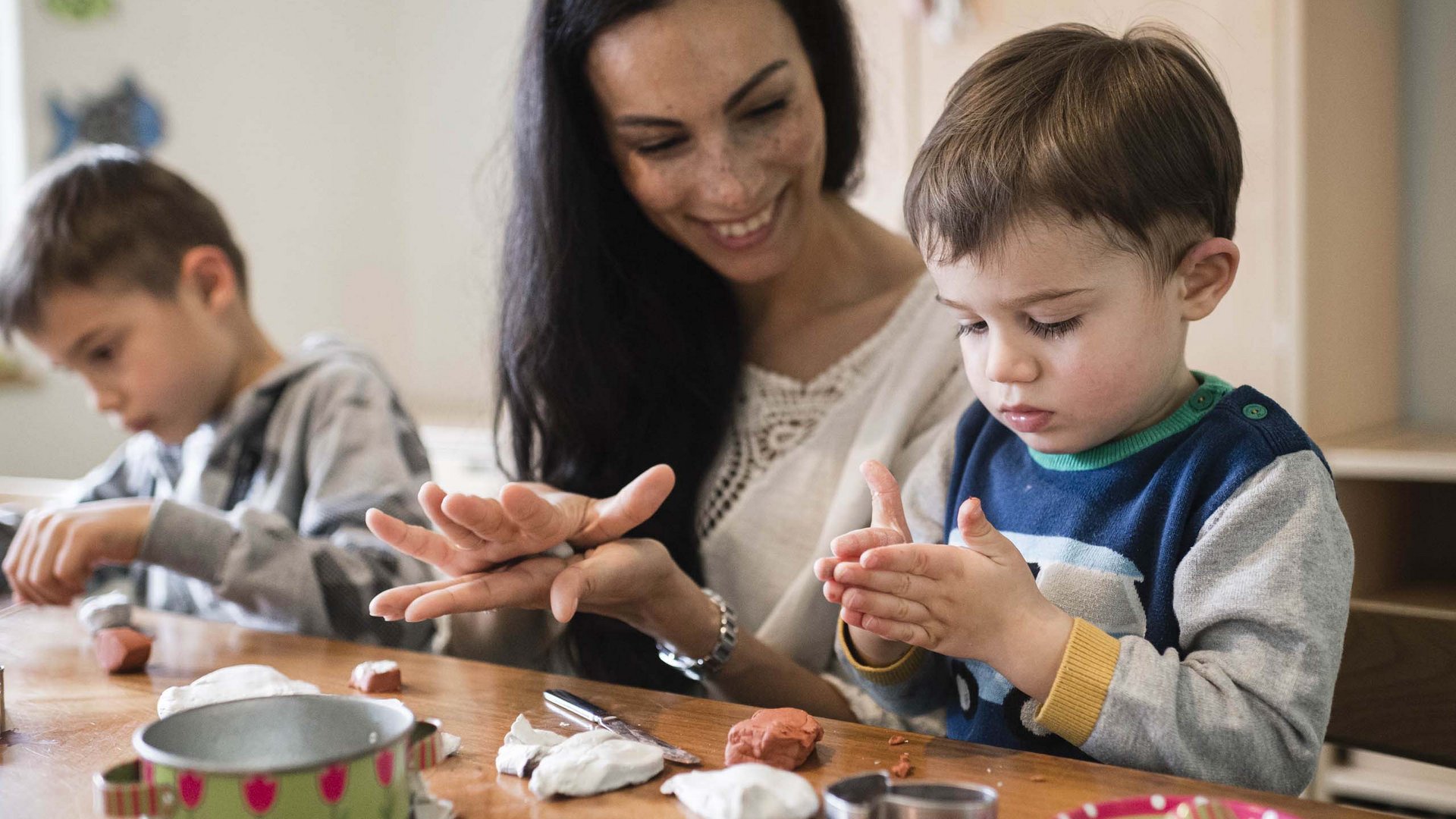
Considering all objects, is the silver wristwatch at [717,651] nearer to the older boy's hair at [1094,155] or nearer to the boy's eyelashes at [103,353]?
the older boy's hair at [1094,155]

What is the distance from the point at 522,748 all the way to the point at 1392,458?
1645 millimetres

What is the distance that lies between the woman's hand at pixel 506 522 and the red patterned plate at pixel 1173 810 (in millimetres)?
416

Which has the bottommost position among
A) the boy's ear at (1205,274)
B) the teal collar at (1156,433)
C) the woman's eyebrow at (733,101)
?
the teal collar at (1156,433)

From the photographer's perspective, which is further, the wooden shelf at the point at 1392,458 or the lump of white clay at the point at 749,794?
the wooden shelf at the point at 1392,458

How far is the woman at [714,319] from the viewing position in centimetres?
123

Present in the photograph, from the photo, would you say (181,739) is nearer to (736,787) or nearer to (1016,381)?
(736,787)

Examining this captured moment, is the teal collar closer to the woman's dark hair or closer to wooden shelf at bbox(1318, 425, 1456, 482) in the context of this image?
the woman's dark hair

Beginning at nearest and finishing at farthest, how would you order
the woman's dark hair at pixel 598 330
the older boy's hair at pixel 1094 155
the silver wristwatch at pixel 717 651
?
1. the older boy's hair at pixel 1094 155
2. the silver wristwatch at pixel 717 651
3. the woman's dark hair at pixel 598 330

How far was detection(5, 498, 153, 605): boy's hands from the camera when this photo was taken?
1.21 meters

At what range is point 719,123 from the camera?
1229mm

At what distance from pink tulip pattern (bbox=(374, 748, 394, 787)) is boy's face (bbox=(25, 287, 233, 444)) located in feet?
3.84

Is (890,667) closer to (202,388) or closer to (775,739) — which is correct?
(775,739)

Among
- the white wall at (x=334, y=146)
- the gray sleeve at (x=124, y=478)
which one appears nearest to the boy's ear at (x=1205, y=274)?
the gray sleeve at (x=124, y=478)

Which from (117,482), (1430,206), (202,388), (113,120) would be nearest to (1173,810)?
(202,388)
